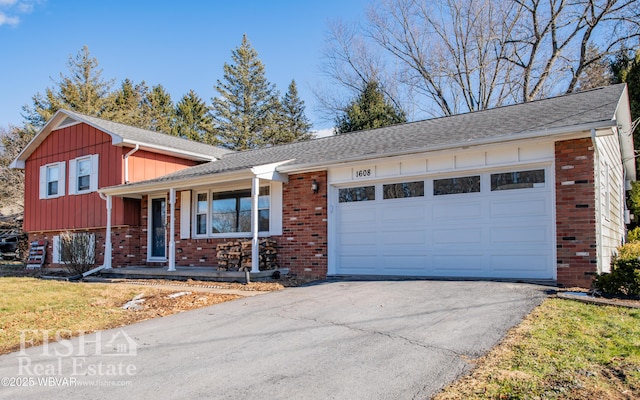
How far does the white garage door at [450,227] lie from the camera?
8703 mm

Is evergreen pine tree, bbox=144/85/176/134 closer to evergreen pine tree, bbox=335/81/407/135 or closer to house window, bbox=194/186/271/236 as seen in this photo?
evergreen pine tree, bbox=335/81/407/135

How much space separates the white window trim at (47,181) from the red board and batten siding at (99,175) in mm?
135

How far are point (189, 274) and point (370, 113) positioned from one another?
15.1 metres

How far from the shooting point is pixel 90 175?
53.0 feet

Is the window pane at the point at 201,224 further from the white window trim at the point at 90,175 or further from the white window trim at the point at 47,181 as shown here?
the white window trim at the point at 47,181

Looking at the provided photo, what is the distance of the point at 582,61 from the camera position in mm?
22531

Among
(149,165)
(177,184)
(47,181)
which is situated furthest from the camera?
(47,181)

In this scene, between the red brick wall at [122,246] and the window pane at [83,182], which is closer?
the red brick wall at [122,246]

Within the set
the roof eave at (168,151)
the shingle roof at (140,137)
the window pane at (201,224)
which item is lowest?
the window pane at (201,224)

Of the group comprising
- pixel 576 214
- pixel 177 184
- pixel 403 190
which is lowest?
pixel 576 214

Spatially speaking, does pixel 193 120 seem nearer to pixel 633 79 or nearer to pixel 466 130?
pixel 633 79

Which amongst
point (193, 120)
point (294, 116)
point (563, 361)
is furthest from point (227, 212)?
point (193, 120)

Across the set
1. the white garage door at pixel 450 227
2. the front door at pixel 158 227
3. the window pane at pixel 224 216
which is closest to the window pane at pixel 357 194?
the white garage door at pixel 450 227

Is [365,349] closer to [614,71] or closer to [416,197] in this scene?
[416,197]
